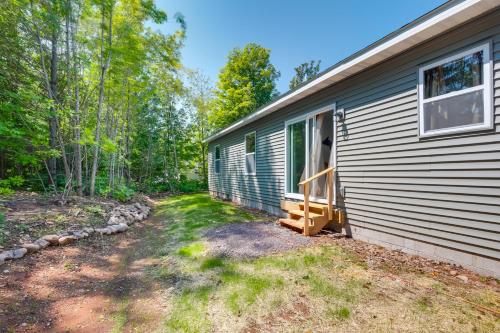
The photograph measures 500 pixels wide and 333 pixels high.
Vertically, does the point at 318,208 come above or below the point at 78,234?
above

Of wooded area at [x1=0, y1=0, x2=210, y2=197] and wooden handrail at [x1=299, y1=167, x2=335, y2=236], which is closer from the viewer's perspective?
wooden handrail at [x1=299, y1=167, x2=335, y2=236]

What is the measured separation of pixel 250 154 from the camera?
8.46m

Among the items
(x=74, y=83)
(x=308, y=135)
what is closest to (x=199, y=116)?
(x=74, y=83)

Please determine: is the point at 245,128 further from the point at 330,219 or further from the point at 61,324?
the point at 61,324

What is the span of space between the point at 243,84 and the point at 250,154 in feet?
43.2

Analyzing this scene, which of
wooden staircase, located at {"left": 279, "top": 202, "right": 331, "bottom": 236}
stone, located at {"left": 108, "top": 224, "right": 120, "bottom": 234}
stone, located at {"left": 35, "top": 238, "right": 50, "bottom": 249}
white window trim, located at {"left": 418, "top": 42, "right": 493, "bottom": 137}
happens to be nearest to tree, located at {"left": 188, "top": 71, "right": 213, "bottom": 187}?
stone, located at {"left": 108, "top": 224, "right": 120, "bottom": 234}

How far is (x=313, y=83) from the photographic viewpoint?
4887mm

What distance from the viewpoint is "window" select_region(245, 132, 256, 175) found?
8.25 meters

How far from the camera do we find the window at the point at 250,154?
27.1 feet

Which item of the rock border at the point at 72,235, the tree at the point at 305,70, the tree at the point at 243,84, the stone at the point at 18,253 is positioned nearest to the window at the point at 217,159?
the rock border at the point at 72,235

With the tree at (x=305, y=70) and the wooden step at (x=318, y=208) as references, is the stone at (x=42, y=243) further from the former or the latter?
the tree at (x=305, y=70)

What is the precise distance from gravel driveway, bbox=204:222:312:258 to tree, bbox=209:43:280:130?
48.2ft

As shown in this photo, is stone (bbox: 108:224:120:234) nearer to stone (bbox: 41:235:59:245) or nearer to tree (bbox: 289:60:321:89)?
stone (bbox: 41:235:59:245)

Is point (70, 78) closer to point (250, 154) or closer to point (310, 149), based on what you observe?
point (250, 154)
